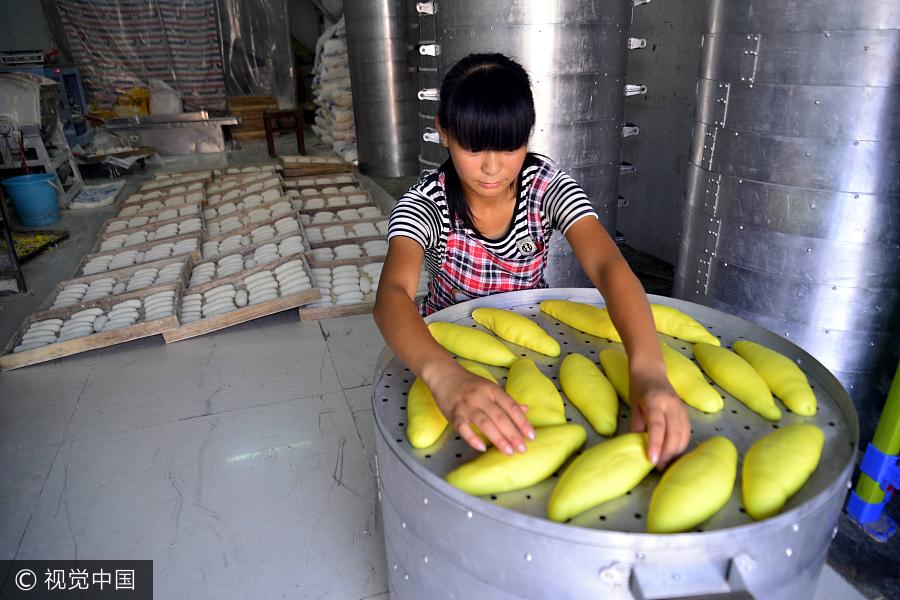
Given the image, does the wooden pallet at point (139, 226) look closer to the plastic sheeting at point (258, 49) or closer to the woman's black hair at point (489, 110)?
the woman's black hair at point (489, 110)

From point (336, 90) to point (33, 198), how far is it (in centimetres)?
362

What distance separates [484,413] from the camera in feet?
2.63

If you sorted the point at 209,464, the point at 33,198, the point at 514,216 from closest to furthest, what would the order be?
the point at 514,216 < the point at 209,464 < the point at 33,198

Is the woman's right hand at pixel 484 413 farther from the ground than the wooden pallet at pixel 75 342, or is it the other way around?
the woman's right hand at pixel 484 413

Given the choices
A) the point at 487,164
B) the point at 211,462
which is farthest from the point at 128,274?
the point at 487,164

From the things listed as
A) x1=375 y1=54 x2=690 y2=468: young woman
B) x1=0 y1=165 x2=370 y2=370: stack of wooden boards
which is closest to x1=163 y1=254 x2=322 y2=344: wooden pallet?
x1=0 y1=165 x2=370 y2=370: stack of wooden boards

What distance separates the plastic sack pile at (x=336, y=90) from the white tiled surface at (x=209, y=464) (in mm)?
4896

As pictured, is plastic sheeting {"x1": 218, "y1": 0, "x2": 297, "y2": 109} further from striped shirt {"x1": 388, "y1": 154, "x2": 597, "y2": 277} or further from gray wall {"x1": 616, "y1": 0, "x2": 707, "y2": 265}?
striped shirt {"x1": 388, "y1": 154, "x2": 597, "y2": 277}

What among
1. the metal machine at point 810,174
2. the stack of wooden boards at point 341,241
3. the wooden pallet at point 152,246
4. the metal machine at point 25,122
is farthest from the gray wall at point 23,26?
the metal machine at point 810,174

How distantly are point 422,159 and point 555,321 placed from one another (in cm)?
264

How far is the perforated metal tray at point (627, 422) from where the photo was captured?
2.39ft

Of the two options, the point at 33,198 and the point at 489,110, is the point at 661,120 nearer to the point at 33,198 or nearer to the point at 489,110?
the point at 489,110

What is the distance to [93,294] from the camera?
11.4 ft

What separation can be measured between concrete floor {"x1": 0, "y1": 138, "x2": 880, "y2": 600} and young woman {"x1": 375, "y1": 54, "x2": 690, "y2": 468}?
2.60ft
